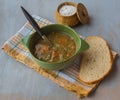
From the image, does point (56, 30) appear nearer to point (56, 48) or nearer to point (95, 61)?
point (56, 48)

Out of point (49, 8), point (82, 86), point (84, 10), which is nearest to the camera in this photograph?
point (82, 86)

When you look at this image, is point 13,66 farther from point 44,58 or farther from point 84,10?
point 84,10

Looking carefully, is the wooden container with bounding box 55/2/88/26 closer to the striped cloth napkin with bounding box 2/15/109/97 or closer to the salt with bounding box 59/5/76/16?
the salt with bounding box 59/5/76/16

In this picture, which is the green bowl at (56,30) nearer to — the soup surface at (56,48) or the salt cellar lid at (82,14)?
the soup surface at (56,48)

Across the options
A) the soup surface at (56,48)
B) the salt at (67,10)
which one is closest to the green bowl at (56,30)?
the soup surface at (56,48)

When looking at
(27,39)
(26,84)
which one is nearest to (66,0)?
(27,39)

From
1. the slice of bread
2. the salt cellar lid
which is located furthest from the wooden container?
the slice of bread

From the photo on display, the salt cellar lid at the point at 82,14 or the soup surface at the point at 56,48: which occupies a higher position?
the soup surface at the point at 56,48
